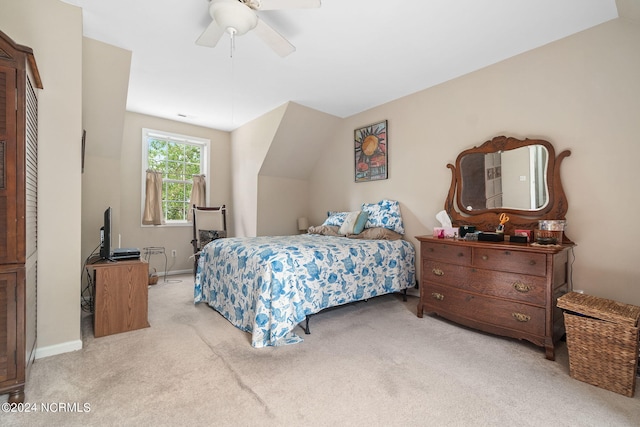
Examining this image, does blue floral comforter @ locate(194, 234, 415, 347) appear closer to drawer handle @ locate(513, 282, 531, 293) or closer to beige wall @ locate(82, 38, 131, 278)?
drawer handle @ locate(513, 282, 531, 293)

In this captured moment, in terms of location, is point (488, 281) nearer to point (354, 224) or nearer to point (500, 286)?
point (500, 286)

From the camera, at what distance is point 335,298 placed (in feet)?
8.98

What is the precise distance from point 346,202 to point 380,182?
711 millimetres

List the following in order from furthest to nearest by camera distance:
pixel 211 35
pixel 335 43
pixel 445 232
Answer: pixel 445 232 < pixel 335 43 < pixel 211 35

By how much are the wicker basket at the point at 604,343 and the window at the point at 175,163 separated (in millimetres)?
5215

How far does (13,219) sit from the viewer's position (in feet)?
5.01

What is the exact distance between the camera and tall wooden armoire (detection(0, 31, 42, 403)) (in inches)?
59.1

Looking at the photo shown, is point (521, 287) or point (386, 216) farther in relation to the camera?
point (386, 216)

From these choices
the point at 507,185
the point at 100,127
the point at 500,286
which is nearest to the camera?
the point at 500,286

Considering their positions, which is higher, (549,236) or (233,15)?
(233,15)

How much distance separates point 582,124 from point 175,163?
5.44 meters

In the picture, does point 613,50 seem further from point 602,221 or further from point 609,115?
point 602,221

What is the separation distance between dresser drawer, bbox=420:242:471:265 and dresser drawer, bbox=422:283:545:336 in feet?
0.89

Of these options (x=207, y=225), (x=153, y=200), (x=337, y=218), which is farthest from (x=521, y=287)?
(x=153, y=200)
